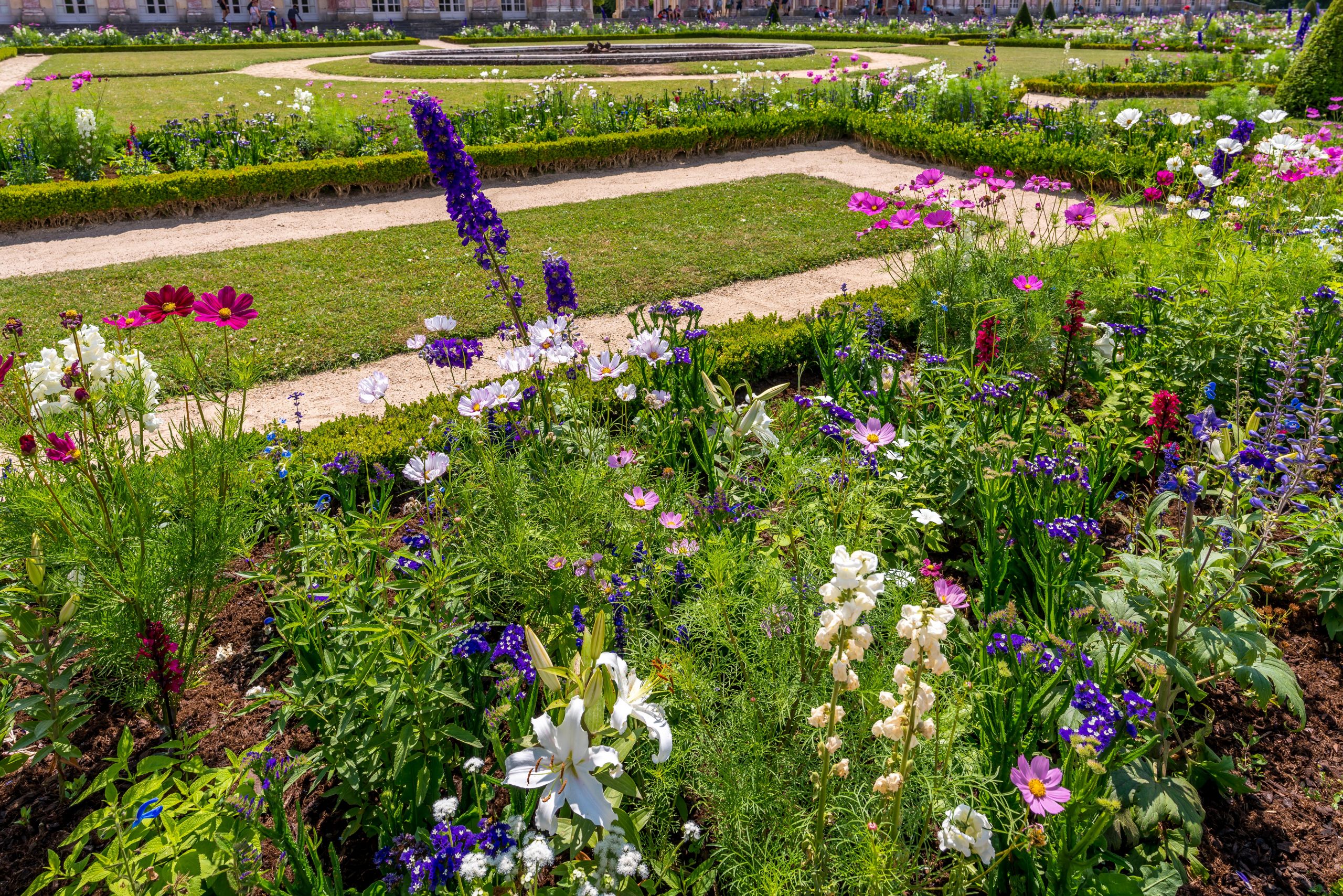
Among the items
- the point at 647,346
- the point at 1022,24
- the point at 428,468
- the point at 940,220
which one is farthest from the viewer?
the point at 1022,24

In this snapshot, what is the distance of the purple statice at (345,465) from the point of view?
297 cm

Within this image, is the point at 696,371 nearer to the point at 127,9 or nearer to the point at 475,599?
the point at 475,599

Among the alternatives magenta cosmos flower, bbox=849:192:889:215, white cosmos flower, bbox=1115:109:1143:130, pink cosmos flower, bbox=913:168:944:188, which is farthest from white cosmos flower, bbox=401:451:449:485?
white cosmos flower, bbox=1115:109:1143:130

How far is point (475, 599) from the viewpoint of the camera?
2633 millimetres

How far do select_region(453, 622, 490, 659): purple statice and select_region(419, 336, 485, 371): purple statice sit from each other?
112cm

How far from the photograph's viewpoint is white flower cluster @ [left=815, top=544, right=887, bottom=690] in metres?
1.32

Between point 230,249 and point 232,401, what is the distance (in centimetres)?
357

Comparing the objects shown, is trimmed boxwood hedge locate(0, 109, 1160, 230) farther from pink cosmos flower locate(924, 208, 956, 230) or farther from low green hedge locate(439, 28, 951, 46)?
low green hedge locate(439, 28, 951, 46)

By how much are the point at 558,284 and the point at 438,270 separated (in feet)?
15.6

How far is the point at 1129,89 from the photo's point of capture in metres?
17.1

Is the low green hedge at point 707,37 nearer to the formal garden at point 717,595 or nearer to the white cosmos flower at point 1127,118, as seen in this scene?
the white cosmos flower at point 1127,118

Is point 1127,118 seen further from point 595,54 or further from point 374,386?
point 595,54

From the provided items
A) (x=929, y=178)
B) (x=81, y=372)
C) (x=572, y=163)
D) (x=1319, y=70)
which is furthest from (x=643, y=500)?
(x=1319, y=70)

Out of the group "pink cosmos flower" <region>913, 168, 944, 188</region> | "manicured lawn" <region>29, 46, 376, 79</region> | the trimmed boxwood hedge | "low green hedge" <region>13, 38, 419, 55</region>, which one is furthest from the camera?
"low green hedge" <region>13, 38, 419, 55</region>
